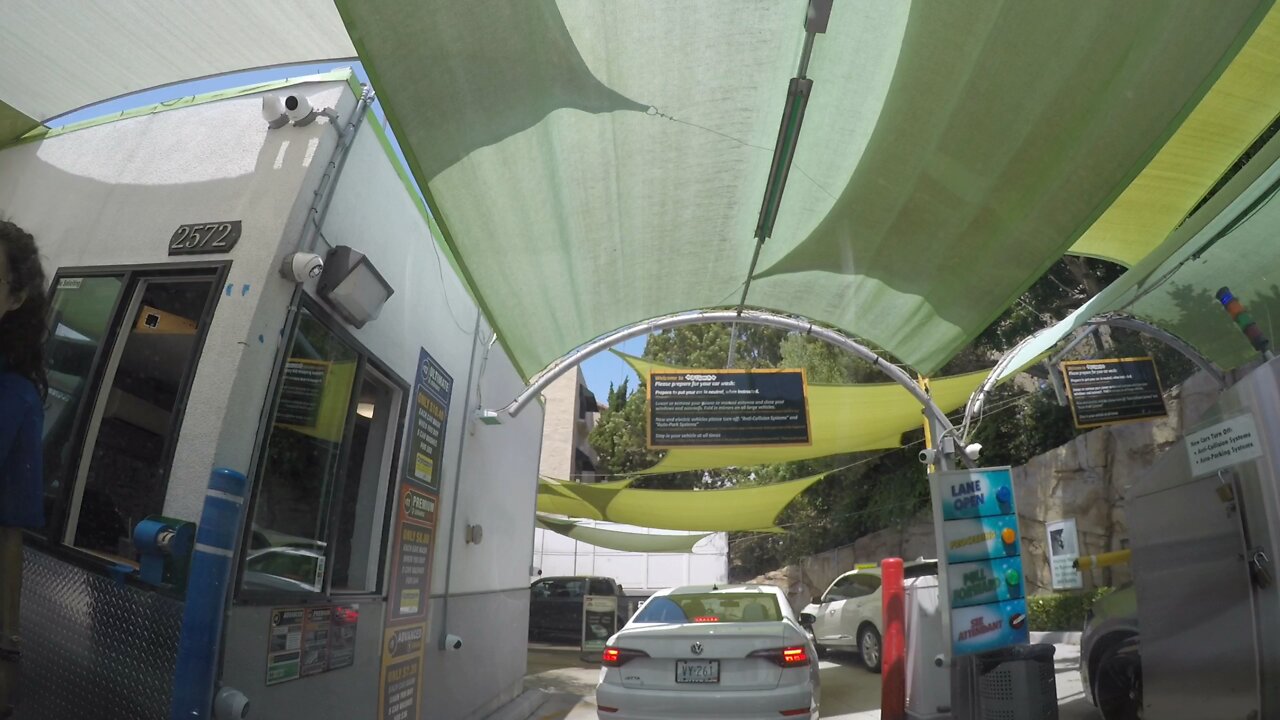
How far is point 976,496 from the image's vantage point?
6230 mm

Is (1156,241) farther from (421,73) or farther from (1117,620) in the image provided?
(421,73)

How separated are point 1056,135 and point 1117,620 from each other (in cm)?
371

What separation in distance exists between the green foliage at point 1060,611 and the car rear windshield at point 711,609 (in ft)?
30.3

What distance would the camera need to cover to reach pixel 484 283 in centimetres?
573

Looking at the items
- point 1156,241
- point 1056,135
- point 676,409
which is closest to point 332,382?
point 1056,135

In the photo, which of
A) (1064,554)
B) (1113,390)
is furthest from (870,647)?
(1113,390)

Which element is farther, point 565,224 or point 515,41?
point 565,224

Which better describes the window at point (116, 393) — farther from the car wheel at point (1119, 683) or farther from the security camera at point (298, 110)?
the car wheel at point (1119, 683)

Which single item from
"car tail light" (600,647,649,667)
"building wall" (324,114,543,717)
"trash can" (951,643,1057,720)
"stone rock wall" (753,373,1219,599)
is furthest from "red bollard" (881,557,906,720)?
"stone rock wall" (753,373,1219,599)

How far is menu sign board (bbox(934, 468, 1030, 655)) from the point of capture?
5.88m

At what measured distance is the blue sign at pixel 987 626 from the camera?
5.75m

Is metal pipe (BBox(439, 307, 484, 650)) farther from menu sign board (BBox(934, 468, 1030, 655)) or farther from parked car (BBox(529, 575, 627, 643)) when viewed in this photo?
parked car (BBox(529, 575, 627, 643))

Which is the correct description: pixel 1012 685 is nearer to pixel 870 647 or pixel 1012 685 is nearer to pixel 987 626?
pixel 987 626

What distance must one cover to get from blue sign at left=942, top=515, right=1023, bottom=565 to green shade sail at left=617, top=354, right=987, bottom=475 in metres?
3.96
